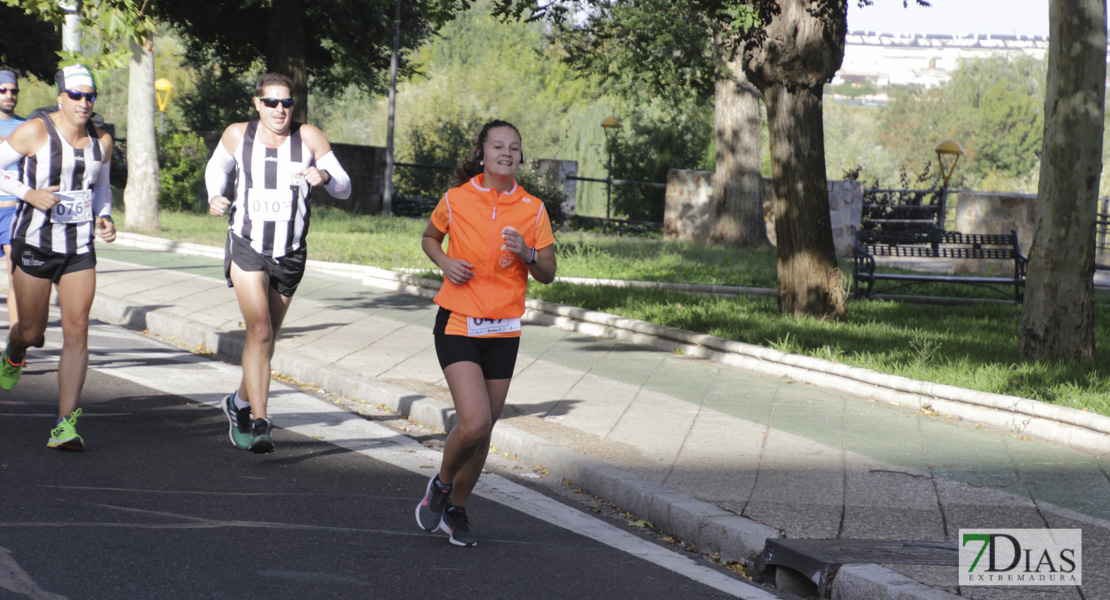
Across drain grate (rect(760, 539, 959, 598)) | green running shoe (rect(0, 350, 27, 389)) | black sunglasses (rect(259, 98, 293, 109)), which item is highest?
black sunglasses (rect(259, 98, 293, 109))

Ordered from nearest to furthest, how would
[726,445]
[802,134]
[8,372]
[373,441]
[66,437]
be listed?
[66,437] < [726,445] < [373,441] < [8,372] < [802,134]

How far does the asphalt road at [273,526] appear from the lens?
14.2ft

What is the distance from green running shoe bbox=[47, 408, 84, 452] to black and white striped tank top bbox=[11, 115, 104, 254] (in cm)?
90

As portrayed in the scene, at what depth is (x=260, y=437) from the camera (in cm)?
Answer: 607

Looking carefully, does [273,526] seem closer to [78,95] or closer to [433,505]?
[433,505]

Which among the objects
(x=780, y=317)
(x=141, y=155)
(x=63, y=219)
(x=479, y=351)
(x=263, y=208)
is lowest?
(x=780, y=317)

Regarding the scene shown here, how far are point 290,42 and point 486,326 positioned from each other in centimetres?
2325

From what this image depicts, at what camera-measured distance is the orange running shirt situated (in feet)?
15.4

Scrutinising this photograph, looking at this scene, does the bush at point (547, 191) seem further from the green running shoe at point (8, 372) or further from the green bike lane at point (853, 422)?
the green running shoe at point (8, 372)

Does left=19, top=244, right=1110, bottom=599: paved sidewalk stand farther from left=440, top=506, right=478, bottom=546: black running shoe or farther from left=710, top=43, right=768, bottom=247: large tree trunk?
left=710, top=43, right=768, bottom=247: large tree trunk

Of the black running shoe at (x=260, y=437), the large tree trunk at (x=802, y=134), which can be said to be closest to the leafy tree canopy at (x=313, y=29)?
the large tree trunk at (x=802, y=134)

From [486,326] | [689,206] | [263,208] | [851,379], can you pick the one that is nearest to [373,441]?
[263,208]

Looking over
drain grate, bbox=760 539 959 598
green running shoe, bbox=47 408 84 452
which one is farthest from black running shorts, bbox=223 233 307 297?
drain grate, bbox=760 539 959 598

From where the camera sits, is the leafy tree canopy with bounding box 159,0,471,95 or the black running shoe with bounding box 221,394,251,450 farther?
the leafy tree canopy with bounding box 159,0,471,95
